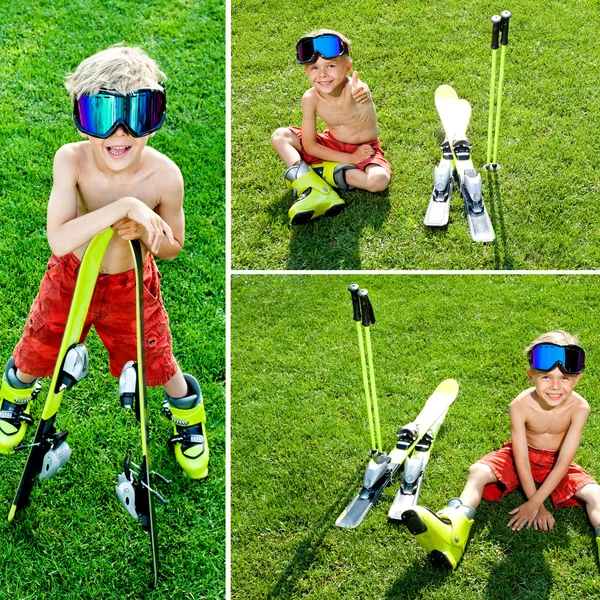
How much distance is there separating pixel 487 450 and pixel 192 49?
11.2 feet

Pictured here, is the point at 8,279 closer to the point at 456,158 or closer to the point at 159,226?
the point at 159,226

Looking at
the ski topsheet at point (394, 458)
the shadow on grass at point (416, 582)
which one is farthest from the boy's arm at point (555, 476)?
the ski topsheet at point (394, 458)

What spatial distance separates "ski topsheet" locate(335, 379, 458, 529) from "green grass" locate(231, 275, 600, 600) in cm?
6

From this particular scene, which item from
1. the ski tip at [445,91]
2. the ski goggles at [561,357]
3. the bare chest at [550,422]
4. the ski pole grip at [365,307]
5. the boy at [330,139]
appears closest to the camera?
the ski pole grip at [365,307]

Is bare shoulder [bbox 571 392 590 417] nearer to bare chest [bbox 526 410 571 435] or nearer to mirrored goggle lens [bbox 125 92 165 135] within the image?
bare chest [bbox 526 410 571 435]

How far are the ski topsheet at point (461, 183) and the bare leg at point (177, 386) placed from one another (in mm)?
1557

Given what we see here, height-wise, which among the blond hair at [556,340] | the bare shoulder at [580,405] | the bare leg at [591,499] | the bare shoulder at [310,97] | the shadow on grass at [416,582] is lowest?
the shadow on grass at [416,582]

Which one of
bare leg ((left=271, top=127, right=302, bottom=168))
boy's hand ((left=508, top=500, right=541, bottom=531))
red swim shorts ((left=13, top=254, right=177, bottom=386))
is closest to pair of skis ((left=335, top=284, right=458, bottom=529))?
boy's hand ((left=508, top=500, right=541, bottom=531))

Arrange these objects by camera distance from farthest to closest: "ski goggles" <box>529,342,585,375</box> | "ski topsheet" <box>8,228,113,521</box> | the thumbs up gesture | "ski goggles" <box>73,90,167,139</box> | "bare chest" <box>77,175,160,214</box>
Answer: the thumbs up gesture < "ski goggles" <box>529,342,585,375</box> < "bare chest" <box>77,175,160,214</box> < "ski topsheet" <box>8,228,113,521</box> < "ski goggles" <box>73,90,167,139</box>

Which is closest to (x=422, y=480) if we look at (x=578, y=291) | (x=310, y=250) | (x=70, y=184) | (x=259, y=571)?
(x=259, y=571)

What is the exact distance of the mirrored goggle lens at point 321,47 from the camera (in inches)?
169

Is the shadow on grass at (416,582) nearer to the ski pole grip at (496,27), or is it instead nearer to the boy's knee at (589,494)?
the boy's knee at (589,494)

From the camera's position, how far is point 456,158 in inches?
186

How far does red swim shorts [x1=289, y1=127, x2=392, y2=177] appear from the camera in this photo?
4.69m
